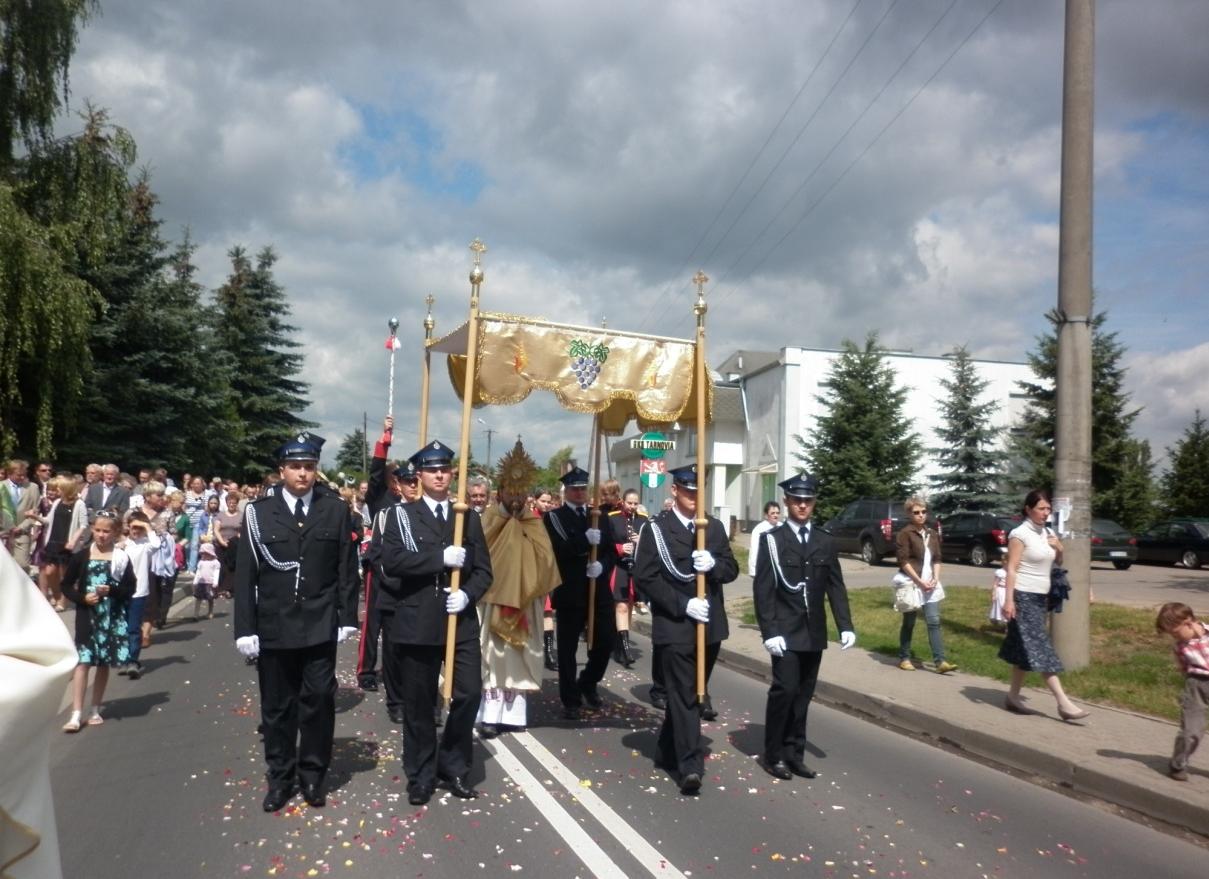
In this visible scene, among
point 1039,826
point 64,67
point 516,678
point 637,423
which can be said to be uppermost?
point 64,67

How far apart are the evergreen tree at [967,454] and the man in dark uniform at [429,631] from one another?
29.2m

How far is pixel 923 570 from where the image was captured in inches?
422

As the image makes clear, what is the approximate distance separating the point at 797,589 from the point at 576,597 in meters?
2.61

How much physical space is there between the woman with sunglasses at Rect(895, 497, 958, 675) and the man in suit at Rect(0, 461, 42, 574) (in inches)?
479

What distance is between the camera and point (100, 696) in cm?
800

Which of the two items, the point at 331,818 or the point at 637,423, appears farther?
the point at 637,423

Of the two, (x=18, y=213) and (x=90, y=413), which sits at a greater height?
(x=18, y=213)

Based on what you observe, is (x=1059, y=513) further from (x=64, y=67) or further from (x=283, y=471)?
(x=64, y=67)

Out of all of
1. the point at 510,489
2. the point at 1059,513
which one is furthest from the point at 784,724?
the point at 1059,513

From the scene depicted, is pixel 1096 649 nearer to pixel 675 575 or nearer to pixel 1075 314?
pixel 1075 314

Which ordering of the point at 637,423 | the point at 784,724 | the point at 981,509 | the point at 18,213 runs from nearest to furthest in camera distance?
the point at 784,724 < the point at 637,423 < the point at 18,213 < the point at 981,509

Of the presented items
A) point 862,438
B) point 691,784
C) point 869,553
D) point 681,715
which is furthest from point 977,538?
point 691,784

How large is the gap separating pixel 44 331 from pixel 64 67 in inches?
212

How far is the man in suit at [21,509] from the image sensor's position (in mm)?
14195
